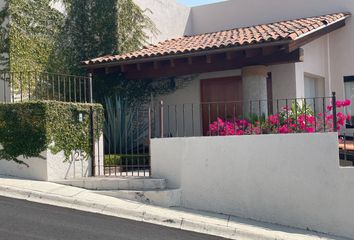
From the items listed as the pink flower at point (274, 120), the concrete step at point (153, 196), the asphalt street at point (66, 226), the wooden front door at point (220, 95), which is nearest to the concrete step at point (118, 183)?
the concrete step at point (153, 196)

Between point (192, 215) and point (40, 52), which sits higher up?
point (40, 52)

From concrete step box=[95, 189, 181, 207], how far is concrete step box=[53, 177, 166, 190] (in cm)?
19

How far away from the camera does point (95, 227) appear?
5641 millimetres

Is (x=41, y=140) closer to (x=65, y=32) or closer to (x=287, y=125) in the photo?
(x=65, y=32)

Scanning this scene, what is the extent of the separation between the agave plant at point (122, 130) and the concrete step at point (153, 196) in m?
2.21

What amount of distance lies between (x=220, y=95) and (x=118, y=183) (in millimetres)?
5021

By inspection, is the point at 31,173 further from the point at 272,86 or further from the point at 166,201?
the point at 272,86

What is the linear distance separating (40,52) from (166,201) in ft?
16.9

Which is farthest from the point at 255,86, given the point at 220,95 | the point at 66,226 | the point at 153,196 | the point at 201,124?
the point at 66,226

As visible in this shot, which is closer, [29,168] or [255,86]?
[29,168]

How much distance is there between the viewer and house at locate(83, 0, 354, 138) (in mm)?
9297

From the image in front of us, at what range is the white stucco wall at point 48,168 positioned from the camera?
7449 millimetres

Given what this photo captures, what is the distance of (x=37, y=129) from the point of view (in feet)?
24.4

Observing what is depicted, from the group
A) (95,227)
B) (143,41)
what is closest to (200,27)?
(143,41)
